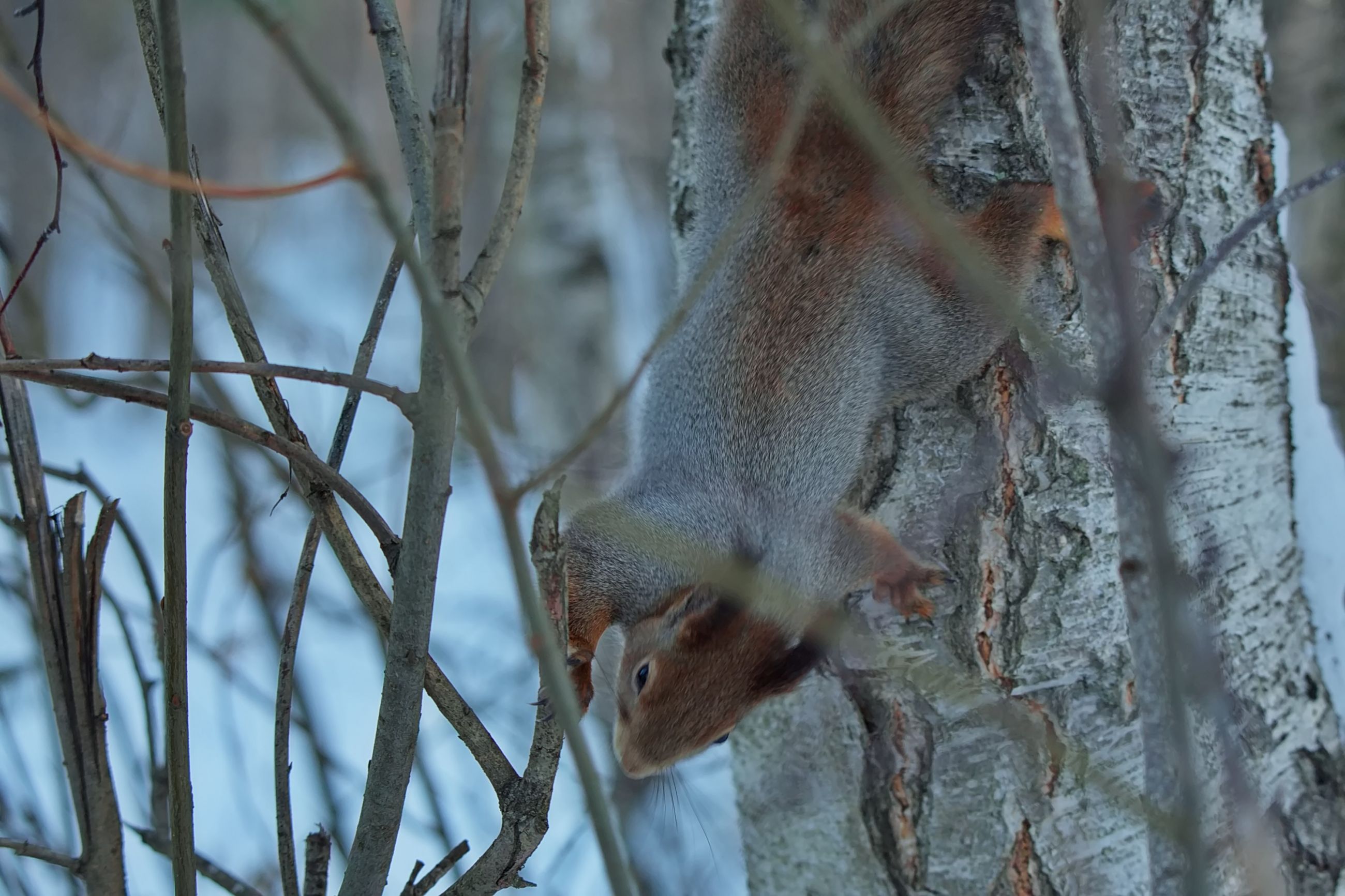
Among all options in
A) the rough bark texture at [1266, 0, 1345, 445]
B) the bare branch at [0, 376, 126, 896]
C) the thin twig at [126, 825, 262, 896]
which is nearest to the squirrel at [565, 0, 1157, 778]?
the thin twig at [126, 825, 262, 896]

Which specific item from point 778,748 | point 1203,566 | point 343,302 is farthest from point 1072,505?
point 343,302

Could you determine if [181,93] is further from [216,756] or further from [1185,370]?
[216,756]

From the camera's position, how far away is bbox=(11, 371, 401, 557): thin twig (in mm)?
832

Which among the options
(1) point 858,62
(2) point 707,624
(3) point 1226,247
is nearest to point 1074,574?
(2) point 707,624

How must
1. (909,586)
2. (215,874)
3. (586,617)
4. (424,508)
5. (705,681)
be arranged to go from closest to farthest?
(424,508), (215,874), (909,586), (705,681), (586,617)

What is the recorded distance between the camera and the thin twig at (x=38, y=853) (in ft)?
2.98

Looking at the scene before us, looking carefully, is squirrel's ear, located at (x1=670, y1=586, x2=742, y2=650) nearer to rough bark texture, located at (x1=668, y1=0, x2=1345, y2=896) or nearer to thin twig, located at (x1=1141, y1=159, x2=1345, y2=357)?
rough bark texture, located at (x1=668, y1=0, x2=1345, y2=896)

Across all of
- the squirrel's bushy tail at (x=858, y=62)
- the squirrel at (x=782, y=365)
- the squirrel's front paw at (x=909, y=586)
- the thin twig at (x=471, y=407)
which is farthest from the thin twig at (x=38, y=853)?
the squirrel's bushy tail at (x=858, y=62)

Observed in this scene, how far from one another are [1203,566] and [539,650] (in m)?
1.11

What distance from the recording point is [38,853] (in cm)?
96

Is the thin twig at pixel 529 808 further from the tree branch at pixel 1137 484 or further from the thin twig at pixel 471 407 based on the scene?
the tree branch at pixel 1137 484

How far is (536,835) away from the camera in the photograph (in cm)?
87

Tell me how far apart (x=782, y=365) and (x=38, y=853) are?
1199mm

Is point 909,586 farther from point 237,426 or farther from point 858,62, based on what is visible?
point 237,426
